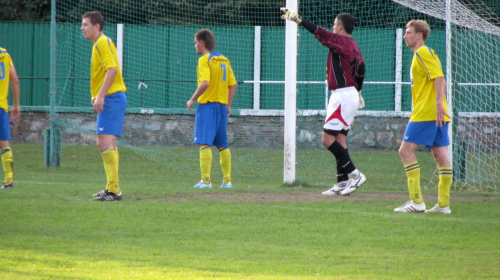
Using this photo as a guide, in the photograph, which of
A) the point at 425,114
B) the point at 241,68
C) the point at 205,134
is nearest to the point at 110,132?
the point at 205,134

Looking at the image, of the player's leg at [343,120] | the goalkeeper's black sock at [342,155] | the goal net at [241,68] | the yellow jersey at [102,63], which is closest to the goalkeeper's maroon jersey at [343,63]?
the player's leg at [343,120]

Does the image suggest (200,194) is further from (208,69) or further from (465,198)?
(465,198)

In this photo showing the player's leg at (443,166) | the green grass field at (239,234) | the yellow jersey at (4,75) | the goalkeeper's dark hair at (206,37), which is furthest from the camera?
the goalkeeper's dark hair at (206,37)

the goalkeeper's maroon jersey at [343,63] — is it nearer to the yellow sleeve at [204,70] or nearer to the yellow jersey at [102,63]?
the yellow sleeve at [204,70]

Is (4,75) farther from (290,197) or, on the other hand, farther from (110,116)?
(290,197)

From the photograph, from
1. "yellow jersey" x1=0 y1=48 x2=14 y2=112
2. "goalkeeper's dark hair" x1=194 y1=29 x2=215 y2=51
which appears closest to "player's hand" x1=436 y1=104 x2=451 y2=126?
"goalkeeper's dark hair" x1=194 y1=29 x2=215 y2=51

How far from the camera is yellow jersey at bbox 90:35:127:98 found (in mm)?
8312

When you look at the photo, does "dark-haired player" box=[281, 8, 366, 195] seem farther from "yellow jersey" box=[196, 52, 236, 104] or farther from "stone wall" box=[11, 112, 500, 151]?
"stone wall" box=[11, 112, 500, 151]

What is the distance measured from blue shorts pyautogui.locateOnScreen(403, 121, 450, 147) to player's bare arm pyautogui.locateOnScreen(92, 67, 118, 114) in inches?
132

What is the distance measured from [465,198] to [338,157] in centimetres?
188

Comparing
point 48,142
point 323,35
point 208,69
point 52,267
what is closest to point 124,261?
point 52,267

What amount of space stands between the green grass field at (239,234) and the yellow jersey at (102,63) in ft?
4.39

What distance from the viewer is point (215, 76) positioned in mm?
10375

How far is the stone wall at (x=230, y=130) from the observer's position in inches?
686
